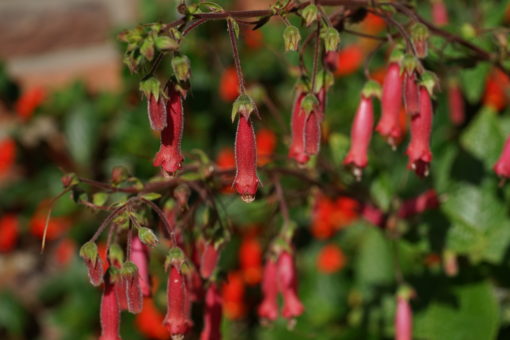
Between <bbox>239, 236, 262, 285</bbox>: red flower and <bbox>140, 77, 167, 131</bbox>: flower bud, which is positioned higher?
<bbox>140, 77, 167, 131</bbox>: flower bud

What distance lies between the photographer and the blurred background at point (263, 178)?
5.12 feet

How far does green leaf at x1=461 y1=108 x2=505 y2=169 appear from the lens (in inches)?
62.2

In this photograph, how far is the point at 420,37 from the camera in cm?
109

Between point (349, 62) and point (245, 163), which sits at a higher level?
point (245, 163)

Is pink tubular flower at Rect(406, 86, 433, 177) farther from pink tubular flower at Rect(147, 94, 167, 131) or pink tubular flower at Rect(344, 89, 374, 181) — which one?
pink tubular flower at Rect(147, 94, 167, 131)

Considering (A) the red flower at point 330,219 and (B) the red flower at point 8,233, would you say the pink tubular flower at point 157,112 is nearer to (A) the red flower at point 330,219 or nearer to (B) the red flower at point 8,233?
(A) the red flower at point 330,219

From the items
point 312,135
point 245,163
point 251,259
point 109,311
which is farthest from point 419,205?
point 251,259

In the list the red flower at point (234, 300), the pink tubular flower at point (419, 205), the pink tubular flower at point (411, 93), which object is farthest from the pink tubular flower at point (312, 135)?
the red flower at point (234, 300)

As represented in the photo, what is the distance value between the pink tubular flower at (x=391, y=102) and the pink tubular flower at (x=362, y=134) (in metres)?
0.03

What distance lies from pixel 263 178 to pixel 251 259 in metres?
0.73

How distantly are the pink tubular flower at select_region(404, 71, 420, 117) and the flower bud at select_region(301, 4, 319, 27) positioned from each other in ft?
0.56

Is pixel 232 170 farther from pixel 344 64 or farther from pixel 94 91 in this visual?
pixel 94 91

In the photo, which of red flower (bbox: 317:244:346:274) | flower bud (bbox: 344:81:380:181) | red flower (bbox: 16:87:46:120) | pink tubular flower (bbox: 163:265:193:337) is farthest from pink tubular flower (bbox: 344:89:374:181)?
red flower (bbox: 16:87:46:120)

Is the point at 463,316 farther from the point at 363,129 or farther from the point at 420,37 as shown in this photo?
the point at 420,37
